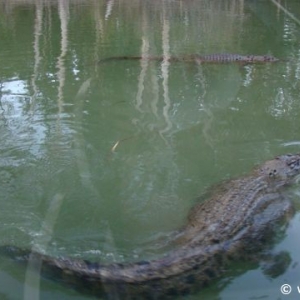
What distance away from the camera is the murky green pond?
447 cm

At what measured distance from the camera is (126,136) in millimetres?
6652

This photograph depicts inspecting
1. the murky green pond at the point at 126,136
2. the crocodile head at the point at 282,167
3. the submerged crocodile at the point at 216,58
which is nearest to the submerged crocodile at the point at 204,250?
the crocodile head at the point at 282,167

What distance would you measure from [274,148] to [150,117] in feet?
5.39

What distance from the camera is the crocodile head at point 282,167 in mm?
5594

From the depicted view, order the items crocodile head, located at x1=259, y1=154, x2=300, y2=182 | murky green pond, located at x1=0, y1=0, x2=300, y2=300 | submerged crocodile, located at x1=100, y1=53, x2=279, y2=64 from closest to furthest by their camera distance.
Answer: murky green pond, located at x1=0, y1=0, x2=300, y2=300
crocodile head, located at x1=259, y1=154, x2=300, y2=182
submerged crocodile, located at x1=100, y1=53, x2=279, y2=64

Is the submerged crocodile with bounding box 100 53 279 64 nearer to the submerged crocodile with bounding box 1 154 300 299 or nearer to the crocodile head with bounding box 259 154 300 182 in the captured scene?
the crocodile head with bounding box 259 154 300 182

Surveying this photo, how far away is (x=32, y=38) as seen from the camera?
40.0 ft

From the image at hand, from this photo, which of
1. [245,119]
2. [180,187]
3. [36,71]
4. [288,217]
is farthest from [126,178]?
[36,71]

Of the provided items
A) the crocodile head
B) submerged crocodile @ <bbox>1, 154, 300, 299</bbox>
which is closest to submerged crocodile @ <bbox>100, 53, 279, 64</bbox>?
the crocodile head

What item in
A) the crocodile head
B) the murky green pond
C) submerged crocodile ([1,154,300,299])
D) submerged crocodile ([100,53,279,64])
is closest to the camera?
submerged crocodile ([1,154,300,299])

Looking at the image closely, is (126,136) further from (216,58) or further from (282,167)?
(216,58)

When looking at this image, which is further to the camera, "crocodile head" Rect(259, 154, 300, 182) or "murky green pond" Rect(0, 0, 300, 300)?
"crocodile head" Rect(259, 154, 300, 182)

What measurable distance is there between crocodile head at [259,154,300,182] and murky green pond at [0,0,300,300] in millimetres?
297

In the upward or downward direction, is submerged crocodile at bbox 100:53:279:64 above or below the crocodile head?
above
